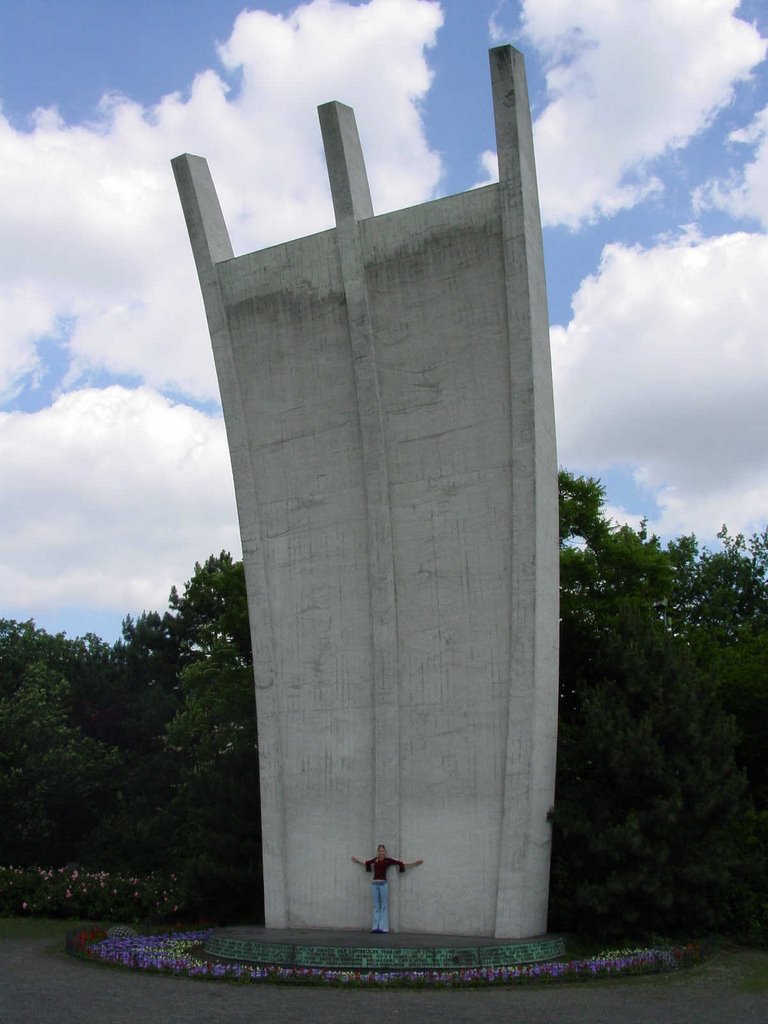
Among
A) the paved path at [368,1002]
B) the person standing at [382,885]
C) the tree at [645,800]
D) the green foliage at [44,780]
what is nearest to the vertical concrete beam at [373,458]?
the person standing at [382,885]

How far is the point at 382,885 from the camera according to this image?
13758 mm

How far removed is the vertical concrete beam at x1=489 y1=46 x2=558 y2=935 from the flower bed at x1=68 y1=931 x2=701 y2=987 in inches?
59.0

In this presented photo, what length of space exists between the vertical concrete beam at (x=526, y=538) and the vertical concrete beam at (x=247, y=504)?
3.56m

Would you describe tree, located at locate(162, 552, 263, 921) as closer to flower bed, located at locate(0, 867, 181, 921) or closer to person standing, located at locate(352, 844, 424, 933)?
flower bed, located at locate(0, 867, 181, 921)

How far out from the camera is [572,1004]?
9.67m

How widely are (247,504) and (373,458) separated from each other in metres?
2.33

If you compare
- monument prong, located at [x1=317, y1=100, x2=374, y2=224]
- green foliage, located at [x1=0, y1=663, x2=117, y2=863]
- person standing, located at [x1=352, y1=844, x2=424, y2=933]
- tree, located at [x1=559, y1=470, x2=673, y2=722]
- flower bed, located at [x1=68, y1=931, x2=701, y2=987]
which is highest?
monument prong, located at [x1=317, y1=100, x2=374, y2=224]

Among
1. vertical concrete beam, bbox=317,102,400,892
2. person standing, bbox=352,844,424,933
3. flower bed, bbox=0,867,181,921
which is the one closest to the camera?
person standing, bbox=352,844,424,933

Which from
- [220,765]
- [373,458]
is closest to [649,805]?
[373,458]

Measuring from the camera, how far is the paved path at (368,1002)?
891cm

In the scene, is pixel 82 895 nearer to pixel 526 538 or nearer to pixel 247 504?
pixel 247 504

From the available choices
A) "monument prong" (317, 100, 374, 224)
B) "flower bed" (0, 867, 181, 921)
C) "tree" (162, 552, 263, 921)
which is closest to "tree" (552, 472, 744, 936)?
"tree" (162, 552, 263, 921)

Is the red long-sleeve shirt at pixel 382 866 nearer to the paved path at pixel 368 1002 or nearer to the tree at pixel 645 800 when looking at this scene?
the tree at pixel 645 800

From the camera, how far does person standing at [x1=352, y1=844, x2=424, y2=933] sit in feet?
45.1
